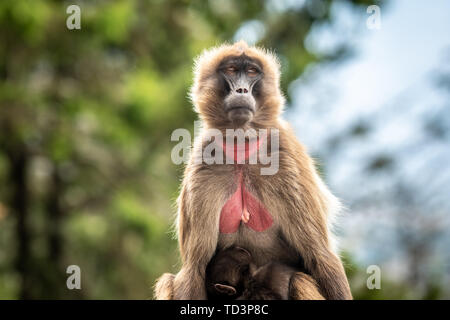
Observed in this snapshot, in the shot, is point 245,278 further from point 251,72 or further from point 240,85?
point 251,72

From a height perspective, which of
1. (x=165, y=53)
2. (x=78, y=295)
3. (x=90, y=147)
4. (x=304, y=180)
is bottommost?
(x=78, y=295)

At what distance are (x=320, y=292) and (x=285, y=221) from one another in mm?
570

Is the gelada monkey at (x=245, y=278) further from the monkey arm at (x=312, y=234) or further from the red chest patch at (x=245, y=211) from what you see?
the red chest patch at (x=245, y=211)

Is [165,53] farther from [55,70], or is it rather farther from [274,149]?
[274,149]

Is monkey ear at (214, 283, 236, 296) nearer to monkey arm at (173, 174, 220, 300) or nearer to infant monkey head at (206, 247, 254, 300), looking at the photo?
infant monkey head at (206, 247, 254, 300)

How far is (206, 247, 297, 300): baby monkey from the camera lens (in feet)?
13.5

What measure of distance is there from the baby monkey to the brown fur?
8cm

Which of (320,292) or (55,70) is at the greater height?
(55,70)

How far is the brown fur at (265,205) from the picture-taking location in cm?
423

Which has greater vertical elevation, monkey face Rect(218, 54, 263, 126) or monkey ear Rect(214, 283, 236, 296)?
monkey face Rect(218, 54, 263, 126)

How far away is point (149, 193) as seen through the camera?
46.0ft

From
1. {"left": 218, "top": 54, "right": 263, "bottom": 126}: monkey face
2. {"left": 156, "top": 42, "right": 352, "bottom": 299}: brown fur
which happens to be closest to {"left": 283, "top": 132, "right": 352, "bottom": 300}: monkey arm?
{"left": 156, "top": 42, "right": 352, "bottom": 299}: brown fur
